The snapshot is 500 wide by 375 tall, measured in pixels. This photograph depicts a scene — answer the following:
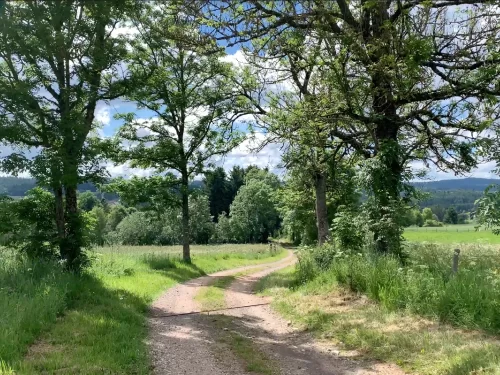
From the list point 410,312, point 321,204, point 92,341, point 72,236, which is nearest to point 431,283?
point 410,312

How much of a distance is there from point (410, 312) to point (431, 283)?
29.5 inches

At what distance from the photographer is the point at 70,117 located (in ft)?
37.2

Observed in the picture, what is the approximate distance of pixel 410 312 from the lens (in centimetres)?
805

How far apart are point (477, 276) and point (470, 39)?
209 inches

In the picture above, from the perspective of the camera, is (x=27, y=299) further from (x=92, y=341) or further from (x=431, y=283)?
(x=431, y=283)

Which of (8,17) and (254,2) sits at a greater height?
(8,17)

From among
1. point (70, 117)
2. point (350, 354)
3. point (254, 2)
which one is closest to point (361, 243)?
point (350, 354)

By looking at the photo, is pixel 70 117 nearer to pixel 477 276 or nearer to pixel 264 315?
pixel 264 315

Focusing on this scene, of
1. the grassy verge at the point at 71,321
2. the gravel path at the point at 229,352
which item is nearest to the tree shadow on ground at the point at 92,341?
the grassy verge at the point at 71,321

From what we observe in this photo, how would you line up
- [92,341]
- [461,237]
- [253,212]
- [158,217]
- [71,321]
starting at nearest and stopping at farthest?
[92,341] < [71,321] < [158,217] < [461,237] < [253,212]

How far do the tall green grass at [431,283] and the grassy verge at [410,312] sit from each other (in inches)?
0.7

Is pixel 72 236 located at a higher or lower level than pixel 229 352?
higher

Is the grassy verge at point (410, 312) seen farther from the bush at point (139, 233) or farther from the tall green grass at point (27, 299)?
the bush at point (139, 233)

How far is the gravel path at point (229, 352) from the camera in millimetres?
6258
